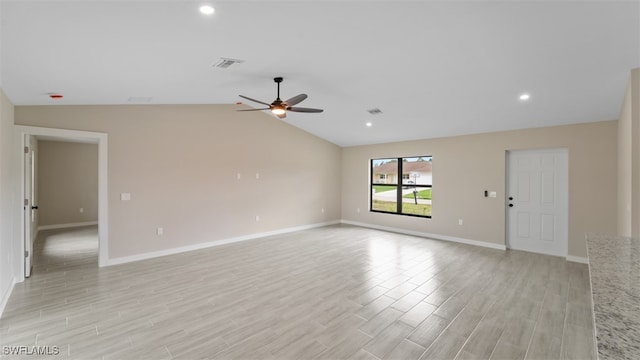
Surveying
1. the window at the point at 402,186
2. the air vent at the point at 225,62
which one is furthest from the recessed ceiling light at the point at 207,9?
the window at the point at 402,186

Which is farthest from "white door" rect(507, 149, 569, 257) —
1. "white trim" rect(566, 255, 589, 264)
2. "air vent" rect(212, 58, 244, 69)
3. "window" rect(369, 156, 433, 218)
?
"air vent" rect(212, 58, 244, 69)

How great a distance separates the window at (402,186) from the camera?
7.16 metres

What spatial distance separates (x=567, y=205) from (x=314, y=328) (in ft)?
16.8

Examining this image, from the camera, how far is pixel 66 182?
7.74 metres

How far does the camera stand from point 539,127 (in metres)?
5.25

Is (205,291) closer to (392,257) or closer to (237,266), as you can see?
(237,266)

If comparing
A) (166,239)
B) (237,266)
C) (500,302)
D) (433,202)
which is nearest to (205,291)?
(237,266)

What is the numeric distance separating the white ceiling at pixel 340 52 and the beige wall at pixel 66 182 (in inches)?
193

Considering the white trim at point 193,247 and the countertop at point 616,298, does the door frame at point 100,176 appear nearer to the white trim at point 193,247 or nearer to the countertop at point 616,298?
the white trim at point 193,247

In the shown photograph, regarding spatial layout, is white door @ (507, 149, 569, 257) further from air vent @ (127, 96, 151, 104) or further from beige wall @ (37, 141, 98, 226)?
beige wall @ (37, 141, 98, 226)

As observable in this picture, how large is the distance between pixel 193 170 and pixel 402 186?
5.17m

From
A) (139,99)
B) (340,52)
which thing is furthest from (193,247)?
(340,52)

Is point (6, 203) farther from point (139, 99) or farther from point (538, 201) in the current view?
point (538, 201)

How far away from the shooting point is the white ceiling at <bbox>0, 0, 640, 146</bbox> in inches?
86.0
